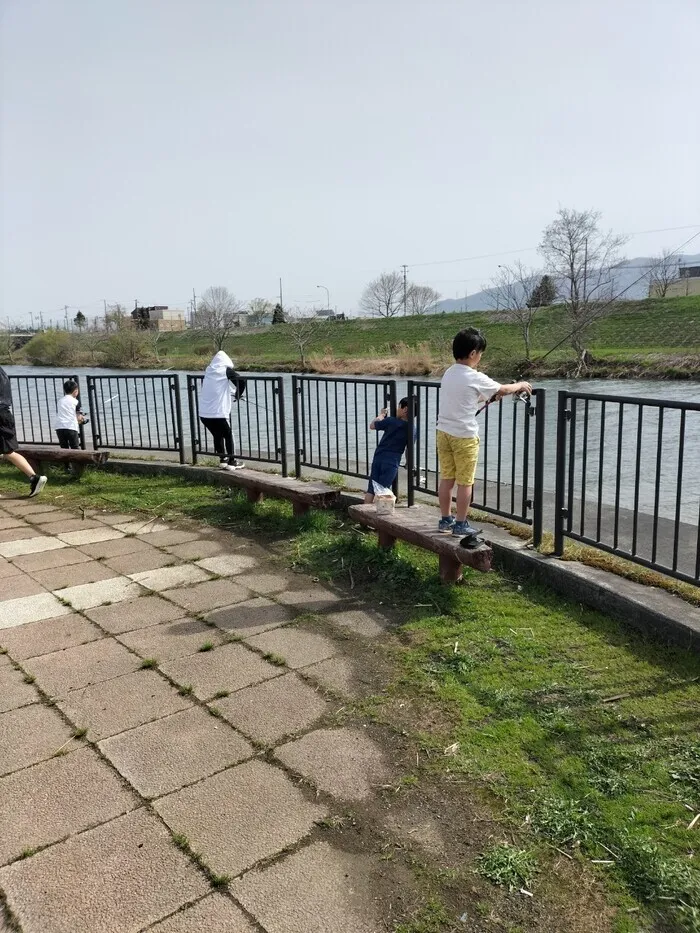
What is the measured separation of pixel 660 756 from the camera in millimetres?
2729

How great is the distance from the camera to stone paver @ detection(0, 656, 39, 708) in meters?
3.32

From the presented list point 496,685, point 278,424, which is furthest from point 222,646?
point 278,424

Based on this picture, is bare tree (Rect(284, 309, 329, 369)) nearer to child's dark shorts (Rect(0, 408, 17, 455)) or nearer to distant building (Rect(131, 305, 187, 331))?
distant building (Rect(131, 305, 187, 331))

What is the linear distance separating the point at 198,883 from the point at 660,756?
1.74m

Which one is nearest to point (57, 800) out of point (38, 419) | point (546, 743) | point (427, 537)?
point (546, 743)

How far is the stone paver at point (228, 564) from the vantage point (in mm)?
5105

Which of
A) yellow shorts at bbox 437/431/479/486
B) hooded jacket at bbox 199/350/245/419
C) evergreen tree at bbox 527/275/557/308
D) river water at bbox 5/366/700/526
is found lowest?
river water at bbox 5/366/700/526

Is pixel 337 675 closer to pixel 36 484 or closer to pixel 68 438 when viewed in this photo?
pixel 36 484

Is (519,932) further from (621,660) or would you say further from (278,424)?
(278,424)

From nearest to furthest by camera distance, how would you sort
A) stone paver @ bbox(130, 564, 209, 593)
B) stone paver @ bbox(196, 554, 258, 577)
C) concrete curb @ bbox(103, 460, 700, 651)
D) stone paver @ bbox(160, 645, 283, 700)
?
1. stone paver @ bbox(160, 645, 283, 700)
2. concrete curb @ bbox(103, 460, 700, 651)
3. stone paver @ bbox(130, 564, 209, 593)
4. stone paver @ bbox(196, 554, 258, 577)

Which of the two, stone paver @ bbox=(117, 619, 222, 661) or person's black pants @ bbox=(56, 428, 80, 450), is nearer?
stone paver @ bbox=(117, 619, 222, 661)

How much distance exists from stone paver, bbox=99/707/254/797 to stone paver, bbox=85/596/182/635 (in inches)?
44.4

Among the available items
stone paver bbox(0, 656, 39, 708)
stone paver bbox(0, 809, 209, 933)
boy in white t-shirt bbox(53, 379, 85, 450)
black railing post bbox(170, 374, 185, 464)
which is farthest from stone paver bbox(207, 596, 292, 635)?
boy in white t-shirt bbox(53, 379, 85, 450)

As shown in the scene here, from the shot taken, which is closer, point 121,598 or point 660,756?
point 660,756
